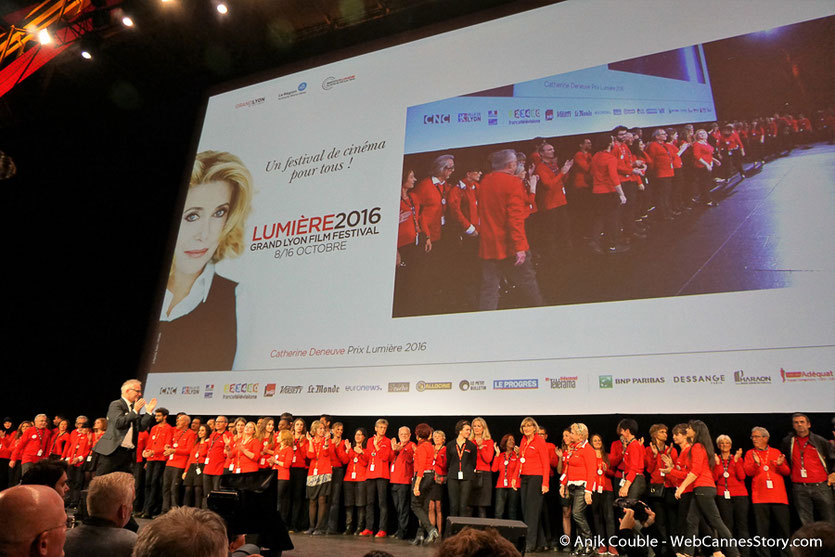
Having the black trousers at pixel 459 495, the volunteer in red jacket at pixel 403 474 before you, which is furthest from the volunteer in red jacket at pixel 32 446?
the black trousers at pixel 459 495

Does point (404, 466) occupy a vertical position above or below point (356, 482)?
above

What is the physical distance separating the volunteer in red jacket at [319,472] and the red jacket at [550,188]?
12.0ft

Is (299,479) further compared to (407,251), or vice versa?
(299,479)

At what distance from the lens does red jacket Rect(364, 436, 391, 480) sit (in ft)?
22.5

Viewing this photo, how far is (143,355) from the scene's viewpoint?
9.77 metres

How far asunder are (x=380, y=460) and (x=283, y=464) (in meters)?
1.24

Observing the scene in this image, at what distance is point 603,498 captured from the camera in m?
6.01

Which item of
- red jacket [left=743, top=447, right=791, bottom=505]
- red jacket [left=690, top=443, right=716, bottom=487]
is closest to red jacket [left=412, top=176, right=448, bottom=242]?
red jacket [left=690, top=443, right=716, bottom=487]

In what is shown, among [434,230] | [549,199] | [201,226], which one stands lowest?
[434,230]

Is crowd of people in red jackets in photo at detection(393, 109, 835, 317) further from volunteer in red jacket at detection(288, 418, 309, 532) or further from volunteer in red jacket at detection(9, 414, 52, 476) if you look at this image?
volunteer in red jacket at detection(9, 414, 52, 476)

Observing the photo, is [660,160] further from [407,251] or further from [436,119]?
[407,251]

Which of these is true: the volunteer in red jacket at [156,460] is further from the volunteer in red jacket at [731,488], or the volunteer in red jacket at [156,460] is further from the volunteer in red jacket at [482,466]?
the volunteer in red jacket at [731,488]

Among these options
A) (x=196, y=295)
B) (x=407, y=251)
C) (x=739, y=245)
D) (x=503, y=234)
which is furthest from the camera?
(x=196, y=295)

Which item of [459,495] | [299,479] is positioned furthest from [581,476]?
[299,479]
